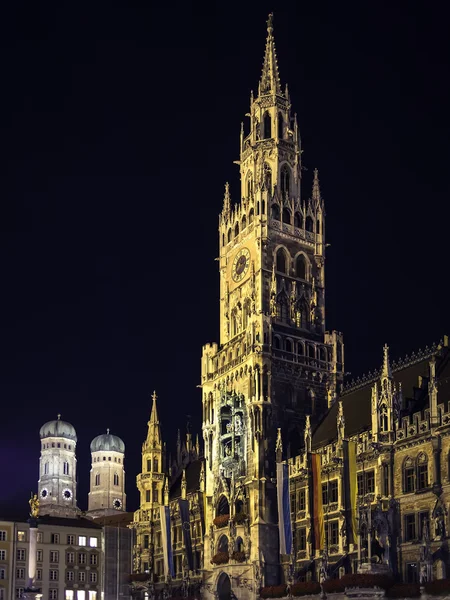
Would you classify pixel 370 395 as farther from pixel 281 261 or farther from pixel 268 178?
pixel 268 178

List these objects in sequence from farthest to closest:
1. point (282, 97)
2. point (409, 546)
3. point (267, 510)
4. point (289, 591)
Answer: point (282, 97) → point (267, 510) → point (289, 591) → point (409, 546)

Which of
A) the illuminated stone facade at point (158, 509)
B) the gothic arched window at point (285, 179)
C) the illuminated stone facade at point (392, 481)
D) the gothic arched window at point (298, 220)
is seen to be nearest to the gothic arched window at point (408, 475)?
the illuminated stone facade at point (392, 481)

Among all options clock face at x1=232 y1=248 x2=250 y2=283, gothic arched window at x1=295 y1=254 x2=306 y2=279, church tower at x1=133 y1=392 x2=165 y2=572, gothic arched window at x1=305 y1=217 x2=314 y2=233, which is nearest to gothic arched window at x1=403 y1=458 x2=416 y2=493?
gothic arched window at x1=295 y1=254 x2=306 y2=279

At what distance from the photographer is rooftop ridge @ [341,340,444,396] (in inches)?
3858

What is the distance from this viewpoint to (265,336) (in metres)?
109

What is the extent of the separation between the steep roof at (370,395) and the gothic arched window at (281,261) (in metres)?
15.4

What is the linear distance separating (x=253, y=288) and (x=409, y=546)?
122ft

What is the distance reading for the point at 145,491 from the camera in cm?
13362

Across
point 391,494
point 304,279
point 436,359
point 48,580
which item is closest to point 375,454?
point 391,494

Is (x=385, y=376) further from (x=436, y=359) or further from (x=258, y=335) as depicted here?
(x=258, y=335)

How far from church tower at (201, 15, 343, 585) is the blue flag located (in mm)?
6149

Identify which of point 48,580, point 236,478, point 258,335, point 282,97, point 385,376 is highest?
point 282,97

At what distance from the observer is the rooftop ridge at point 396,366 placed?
9800 cm

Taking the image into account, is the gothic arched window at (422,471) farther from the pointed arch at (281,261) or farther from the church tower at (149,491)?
the church tower at (149,491)
